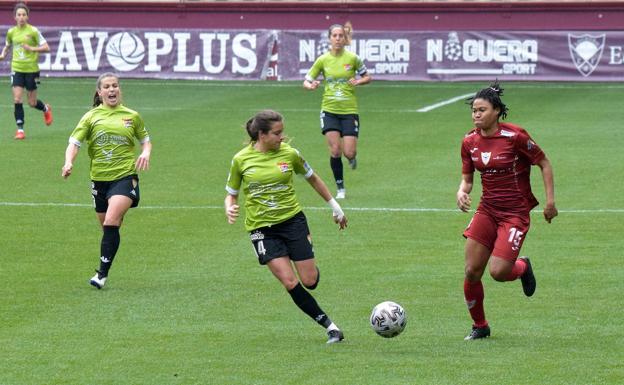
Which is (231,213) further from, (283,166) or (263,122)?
(263,122)

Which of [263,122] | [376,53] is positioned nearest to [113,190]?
[263,122]

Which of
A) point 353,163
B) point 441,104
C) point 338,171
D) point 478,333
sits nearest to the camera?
point 478,333

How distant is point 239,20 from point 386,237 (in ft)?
88.8

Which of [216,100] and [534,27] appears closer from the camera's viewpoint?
[216,100]

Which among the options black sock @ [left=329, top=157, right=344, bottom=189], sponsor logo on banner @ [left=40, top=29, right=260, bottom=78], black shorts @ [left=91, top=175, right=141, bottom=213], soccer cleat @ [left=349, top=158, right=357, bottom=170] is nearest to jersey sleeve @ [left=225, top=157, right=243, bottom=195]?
black shorts @ [left=91, top=175, right=141, bottom=213]

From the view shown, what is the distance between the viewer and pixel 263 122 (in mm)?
10758

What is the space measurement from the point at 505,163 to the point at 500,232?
574 millimetres

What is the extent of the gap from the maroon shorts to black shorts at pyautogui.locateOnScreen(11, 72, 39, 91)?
1744 centimetres

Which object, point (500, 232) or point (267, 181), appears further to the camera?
point (267, 181)

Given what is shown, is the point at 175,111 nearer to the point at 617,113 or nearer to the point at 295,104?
the point at 295,104

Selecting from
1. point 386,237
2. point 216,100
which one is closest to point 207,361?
point 386,237

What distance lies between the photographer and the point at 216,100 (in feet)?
111

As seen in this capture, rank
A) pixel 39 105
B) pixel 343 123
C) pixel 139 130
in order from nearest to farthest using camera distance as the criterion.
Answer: pixel 139 130 < pixel 343 123 < pixel 39 105

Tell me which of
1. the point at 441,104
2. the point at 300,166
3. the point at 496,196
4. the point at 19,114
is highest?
the point at 300,166
